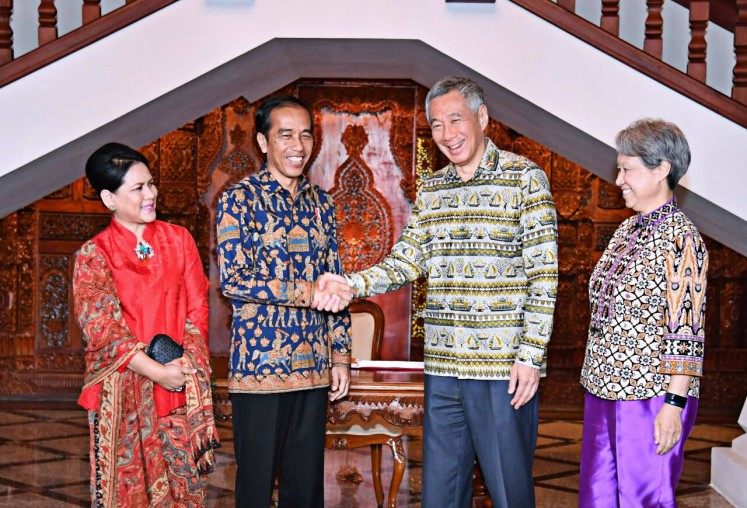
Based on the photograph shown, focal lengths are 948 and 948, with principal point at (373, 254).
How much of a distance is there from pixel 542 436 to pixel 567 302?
1494mm

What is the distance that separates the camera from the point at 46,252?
795cm

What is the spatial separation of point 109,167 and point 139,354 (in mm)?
602

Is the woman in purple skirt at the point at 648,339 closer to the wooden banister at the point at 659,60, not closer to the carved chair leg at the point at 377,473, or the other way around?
the wooden banister at the point at 659,60

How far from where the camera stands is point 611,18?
13.3 ft

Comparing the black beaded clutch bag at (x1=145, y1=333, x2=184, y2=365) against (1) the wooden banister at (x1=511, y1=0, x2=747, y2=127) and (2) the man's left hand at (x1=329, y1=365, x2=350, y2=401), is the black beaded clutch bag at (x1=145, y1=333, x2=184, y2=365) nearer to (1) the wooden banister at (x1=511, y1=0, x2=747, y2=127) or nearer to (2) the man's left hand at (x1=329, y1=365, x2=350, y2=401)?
(2) the man's left hand at (x1=329, y1=365, x2=350, y2=401)

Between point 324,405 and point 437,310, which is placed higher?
point 437,310

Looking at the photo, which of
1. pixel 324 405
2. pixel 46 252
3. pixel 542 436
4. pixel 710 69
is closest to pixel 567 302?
pixel 542 436

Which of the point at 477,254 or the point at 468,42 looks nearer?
the point at 477,254

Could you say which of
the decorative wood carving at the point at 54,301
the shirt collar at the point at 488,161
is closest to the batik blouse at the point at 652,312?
the shirt collar at the point at 488,161

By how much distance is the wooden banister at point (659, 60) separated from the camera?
3945 millimetres

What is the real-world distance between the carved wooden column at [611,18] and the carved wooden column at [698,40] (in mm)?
305

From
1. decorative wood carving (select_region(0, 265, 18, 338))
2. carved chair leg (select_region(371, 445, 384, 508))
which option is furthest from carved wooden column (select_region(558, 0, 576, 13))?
decorative wood carving (select_region(0, 265, 18, 338))

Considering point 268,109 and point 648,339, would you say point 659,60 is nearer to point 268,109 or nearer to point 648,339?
point 648,339

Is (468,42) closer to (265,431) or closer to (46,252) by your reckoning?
(265,431)
